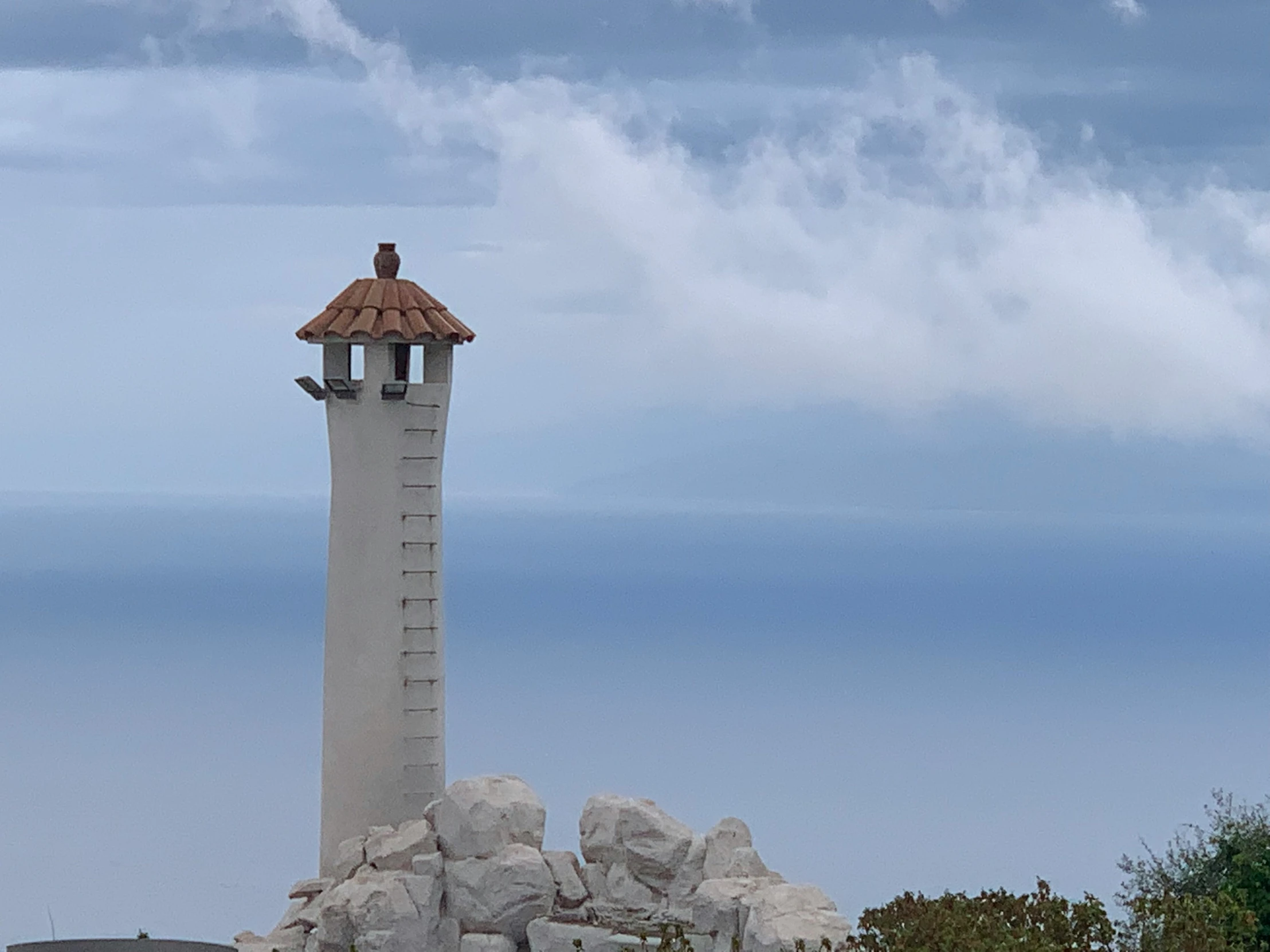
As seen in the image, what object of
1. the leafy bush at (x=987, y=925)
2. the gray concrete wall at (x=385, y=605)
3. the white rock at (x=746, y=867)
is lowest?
the leafy bush at (x=987, y=925)

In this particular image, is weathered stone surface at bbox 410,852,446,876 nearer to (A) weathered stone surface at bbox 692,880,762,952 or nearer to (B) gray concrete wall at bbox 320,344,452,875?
(B) gray concrete wall at bbox 320,344,452,875

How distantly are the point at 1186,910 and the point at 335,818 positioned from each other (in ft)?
29.7

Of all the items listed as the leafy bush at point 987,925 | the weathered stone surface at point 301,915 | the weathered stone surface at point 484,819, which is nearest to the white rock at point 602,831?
the weathered stone surface at point 484,819

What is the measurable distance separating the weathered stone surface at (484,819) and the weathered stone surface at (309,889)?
173 cm

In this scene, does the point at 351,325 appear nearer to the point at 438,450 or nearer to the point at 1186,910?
the point at 438,450

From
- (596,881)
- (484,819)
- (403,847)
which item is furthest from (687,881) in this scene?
(403,847)

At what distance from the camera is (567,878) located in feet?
65.7

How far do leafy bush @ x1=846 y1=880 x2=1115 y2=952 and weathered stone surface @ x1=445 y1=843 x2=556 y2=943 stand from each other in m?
4.13

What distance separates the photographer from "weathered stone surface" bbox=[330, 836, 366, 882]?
20.7 metres

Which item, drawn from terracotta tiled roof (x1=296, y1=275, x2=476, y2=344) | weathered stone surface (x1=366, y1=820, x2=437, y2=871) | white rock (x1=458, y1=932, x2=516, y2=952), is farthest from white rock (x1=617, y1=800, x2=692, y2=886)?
terracotta tiled roof (x1=296, y1=275, x2=476, y2=344)

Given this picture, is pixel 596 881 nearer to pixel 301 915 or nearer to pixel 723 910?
pixel 723 910

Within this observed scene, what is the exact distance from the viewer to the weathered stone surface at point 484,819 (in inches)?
783

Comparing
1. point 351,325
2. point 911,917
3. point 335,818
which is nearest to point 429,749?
point 335,818

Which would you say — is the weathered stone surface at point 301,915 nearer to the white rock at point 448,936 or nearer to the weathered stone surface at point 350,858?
the weathered stone surface at point 350,858
